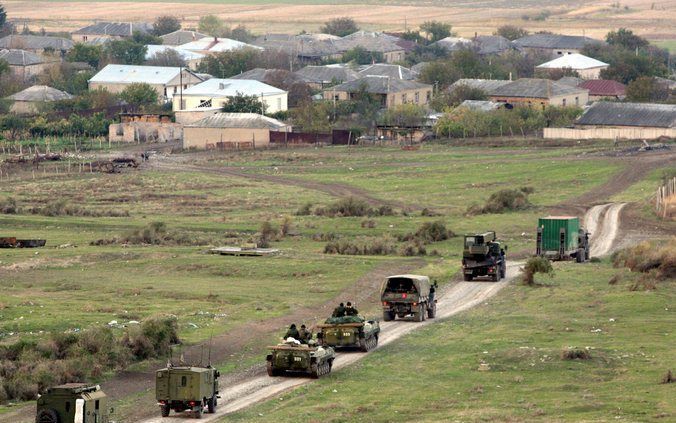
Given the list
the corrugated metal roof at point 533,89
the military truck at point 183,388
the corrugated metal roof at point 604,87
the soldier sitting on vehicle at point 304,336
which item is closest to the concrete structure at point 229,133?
the corrugated metal roof at point 533,89

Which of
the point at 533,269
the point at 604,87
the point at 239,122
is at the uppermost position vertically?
the point at 604,87

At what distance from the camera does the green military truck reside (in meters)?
74.6

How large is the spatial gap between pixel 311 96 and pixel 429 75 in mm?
18156

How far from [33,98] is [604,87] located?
68.0m

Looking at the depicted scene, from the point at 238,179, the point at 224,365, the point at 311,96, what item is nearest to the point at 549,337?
the point at 224,365

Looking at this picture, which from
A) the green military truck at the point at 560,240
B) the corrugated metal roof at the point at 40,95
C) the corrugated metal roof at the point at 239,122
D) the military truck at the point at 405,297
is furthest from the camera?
the corrugated metal roof at the point at 40,95

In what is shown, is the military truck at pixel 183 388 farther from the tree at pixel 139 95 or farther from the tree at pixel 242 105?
the tree at pixel 139 95

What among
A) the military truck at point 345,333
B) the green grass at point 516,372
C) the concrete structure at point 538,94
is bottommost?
the green grass at point 516,372

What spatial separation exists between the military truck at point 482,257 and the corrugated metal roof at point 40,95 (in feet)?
399

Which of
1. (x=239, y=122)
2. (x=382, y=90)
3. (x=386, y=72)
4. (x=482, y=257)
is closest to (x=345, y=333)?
(x=482, y=257)

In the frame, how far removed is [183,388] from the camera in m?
39.2

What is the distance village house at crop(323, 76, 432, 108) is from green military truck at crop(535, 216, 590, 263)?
99586mm

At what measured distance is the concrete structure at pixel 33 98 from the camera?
180413mm

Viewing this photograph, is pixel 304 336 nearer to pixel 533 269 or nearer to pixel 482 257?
pixel 533 269
